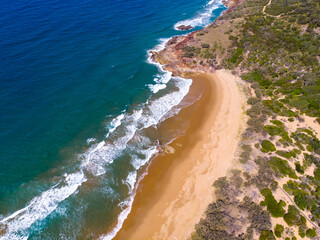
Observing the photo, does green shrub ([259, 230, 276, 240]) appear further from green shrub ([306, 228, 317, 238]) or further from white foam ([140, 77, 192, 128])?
white foam ([140, 77, 192, 128])

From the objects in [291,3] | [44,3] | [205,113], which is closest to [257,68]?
[205,113]

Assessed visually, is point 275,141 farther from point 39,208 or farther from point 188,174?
point 39,208

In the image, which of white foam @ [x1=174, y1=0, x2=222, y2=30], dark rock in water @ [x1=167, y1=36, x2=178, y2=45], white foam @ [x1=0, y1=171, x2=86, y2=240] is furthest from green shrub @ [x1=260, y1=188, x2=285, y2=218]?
white foam @ [x1=174, y1=0, x2=222, y2=30]

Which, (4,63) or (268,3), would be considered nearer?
(4,63)

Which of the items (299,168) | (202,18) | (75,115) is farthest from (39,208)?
(202,18)

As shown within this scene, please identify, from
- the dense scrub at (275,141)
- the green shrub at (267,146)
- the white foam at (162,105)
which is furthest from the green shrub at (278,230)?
the white foam at (162,105)

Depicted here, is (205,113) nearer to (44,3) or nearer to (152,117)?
(152,117)
